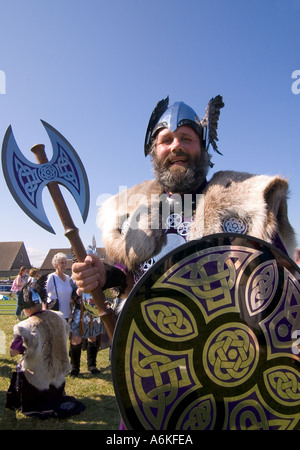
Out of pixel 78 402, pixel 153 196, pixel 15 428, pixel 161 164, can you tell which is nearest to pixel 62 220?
pixel 153 196

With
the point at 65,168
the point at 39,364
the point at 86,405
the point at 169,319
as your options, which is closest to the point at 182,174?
the point at 65,168

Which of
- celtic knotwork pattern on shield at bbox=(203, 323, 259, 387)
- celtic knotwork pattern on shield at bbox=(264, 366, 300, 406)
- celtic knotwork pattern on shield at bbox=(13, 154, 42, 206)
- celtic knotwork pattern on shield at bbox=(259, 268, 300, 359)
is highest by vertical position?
celtic knotwork pattern on shield at bbox=(13, 154, 42, 206)

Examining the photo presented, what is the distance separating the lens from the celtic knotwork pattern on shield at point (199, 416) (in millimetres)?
1217

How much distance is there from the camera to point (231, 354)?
125 cm

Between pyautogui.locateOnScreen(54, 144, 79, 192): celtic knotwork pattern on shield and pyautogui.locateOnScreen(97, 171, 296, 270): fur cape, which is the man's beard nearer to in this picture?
pyautogui.locateOnScreen(97, 171, 296, 270): fur cape

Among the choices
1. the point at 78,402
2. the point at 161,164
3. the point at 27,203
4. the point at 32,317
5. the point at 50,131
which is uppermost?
the point at 50,131

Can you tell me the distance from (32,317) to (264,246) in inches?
101

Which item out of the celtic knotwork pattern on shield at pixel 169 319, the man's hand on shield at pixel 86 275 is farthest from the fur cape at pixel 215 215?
the celtic knotwork pattern on shield at pixel 169 319

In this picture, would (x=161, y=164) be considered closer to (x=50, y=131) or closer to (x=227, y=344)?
(x=50, y=131)

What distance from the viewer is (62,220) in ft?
5.17

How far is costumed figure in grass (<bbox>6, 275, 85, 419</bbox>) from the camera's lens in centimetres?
300

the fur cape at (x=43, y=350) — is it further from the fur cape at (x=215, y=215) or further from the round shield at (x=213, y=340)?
the round shield at (x=213, y=340)

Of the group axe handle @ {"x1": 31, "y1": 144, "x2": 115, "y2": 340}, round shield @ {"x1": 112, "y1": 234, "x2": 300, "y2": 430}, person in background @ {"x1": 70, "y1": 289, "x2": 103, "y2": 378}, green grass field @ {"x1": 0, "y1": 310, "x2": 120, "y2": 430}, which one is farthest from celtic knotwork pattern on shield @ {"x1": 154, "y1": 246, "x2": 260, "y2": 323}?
person in background @ {"x1": 70, "y1": 289, "x2": 103, "y2": 378}

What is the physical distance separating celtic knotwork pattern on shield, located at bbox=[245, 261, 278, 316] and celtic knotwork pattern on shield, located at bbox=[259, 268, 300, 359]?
4 centimetres
